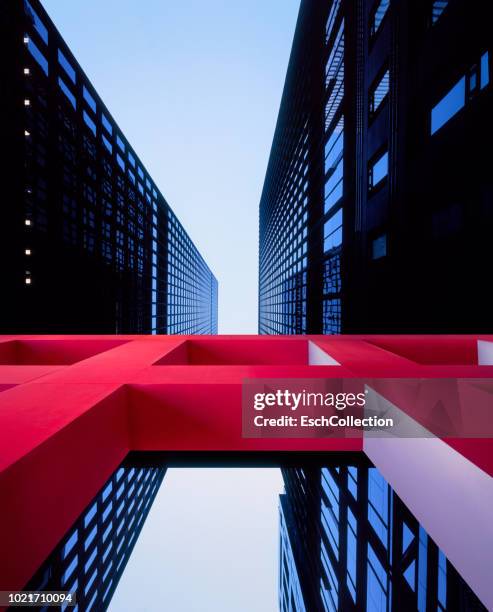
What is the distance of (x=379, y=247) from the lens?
18438 mm

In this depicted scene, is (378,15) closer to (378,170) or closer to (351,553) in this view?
(378,170)

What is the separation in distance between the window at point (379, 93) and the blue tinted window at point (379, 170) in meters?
3.36

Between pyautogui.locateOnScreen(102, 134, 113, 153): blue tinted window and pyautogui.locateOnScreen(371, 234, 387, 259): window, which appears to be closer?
pyautogui.locateOnScreen(371, 234, 387, 259): window

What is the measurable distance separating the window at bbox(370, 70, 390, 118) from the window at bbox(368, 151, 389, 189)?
3.34 m

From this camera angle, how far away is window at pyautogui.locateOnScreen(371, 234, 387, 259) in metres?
17.8

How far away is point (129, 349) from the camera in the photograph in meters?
6.27

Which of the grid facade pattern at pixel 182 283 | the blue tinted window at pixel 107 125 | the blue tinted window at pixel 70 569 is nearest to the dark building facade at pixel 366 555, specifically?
the blue tinted window at pixel 70 569

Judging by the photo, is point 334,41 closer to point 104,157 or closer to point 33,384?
point 104,157

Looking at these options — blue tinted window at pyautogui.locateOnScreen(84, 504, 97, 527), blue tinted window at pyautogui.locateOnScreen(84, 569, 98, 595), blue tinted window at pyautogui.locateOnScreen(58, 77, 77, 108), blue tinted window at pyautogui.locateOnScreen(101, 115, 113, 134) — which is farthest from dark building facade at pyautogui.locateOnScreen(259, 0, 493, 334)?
blue tinted window at pyautogui.locateOnScreen(84, 569, 98, 595)

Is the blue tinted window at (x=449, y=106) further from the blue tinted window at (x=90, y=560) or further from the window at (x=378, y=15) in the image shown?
the blue tinted window at (x=90, y=560)

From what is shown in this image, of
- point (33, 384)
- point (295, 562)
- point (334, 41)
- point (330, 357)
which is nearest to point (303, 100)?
point (334, 41)

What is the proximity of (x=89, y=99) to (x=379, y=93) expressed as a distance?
24673 mm

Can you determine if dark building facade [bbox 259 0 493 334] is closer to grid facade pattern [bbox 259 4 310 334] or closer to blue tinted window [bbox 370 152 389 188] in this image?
blue tinted window [bbox 370 152 389 188]

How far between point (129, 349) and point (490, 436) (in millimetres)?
5943
